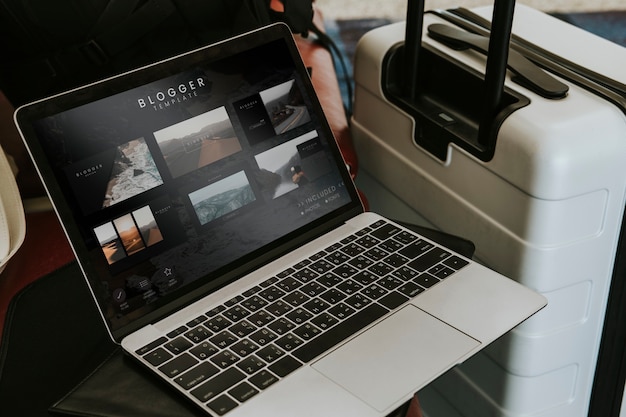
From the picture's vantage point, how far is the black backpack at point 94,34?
28.2 inches

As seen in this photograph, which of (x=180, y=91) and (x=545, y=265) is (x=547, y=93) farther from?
(x=180, y=91)

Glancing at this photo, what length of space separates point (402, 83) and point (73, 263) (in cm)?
40

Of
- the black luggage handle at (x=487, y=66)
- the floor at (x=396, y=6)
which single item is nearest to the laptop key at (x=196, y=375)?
the black luggage handle at (x=487, y=66)

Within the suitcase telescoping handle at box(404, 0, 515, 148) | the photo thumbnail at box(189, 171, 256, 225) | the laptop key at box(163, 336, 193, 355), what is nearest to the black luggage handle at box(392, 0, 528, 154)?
the suitcase telescoping handle at box(404, 0, 515, 148)

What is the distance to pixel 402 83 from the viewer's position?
820mm

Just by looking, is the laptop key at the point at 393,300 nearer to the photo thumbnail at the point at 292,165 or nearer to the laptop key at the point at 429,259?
the laptop key at the point at 429,259

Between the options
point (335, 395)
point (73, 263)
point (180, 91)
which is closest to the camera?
point (335, 395)

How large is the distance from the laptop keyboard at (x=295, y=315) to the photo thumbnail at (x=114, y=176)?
120mm

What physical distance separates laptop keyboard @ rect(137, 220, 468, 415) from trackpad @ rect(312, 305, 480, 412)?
0.05ft

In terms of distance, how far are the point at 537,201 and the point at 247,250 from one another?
0.26m

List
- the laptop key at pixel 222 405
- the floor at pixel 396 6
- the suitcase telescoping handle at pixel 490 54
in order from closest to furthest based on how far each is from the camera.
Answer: the laptop key at pixel 222 405 < the suitcase telescoping handle at pixel 490 54 < the floor at pixel 396 6

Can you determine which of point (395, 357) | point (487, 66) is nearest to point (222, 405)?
point (395, 357)

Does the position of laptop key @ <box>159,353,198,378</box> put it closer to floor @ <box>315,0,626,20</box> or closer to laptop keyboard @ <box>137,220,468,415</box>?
laptop keyboard @ <box>137,220,468,415</box>

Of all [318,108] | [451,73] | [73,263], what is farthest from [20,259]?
[451,73]
